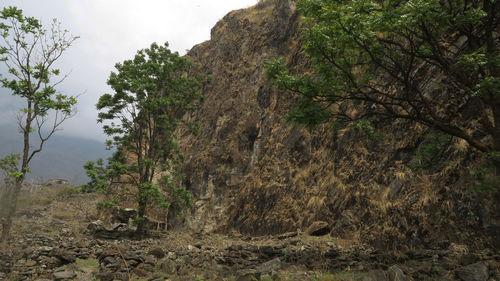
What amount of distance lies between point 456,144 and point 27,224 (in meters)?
29.4

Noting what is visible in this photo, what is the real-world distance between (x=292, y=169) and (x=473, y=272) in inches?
399

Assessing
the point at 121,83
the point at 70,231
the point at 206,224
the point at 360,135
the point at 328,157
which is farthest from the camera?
the point at 70,231

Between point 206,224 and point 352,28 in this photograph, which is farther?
point 206,224

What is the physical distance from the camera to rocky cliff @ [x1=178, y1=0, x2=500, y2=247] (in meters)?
7.41

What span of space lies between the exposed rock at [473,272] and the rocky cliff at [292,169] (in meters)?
1.55

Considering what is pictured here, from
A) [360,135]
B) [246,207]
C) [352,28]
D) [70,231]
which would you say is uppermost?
[352,28]

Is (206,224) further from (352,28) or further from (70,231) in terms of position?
(352,28)

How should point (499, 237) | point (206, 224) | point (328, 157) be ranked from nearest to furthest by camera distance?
point (499, 237)
point (328, 157)
point (206, 224)

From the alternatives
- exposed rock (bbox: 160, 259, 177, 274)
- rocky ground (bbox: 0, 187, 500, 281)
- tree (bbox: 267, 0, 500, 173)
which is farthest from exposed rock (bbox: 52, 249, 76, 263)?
tree (bbox: 267, 0, 500, 173)

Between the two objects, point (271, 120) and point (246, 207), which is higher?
point (271, 120)

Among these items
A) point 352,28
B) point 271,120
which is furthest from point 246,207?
point 352,28

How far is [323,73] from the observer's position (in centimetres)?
624

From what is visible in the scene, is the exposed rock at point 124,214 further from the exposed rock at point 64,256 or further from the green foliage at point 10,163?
the exposed rock at point 64,256

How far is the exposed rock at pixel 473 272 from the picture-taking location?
4781 millimetres
